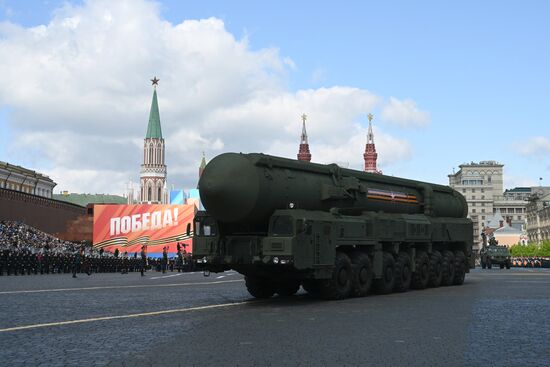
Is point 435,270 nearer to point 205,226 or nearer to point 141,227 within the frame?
point 205,226

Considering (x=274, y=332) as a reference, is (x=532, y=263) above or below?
below

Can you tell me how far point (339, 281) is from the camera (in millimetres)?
17938

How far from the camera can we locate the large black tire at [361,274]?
61.1 feet

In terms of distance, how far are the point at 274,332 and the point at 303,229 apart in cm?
553

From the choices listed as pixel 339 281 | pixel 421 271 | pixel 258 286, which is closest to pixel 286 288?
pixel 258 286

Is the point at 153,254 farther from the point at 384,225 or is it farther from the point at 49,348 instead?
the point at 49,348

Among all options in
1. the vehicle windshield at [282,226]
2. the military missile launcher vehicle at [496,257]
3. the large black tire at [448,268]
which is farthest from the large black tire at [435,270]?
the military missile launcher vehicle at [496,257]

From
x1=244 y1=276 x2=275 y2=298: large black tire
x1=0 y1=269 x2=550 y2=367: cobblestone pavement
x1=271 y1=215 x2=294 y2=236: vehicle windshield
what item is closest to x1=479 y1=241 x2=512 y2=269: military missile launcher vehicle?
x1=0 y1=269 x2=550 y2=367: cobblestone pavement

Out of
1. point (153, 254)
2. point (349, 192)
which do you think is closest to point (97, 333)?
point (349, 192)

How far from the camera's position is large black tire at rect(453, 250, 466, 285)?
25234 mm

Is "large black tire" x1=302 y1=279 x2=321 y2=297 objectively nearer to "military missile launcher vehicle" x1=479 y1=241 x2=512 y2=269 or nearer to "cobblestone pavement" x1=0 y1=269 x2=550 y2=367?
"cobblestone pavement" x1=0 y1=269 x2=550 y2=367

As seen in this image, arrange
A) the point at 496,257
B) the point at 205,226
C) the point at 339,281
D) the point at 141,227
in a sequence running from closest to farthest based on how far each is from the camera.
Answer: the point at 339,281
the point at 205,226
the point at 496,257
the point at 141,227

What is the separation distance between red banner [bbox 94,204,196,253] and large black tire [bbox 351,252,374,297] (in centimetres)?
5293

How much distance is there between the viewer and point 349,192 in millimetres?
19516
